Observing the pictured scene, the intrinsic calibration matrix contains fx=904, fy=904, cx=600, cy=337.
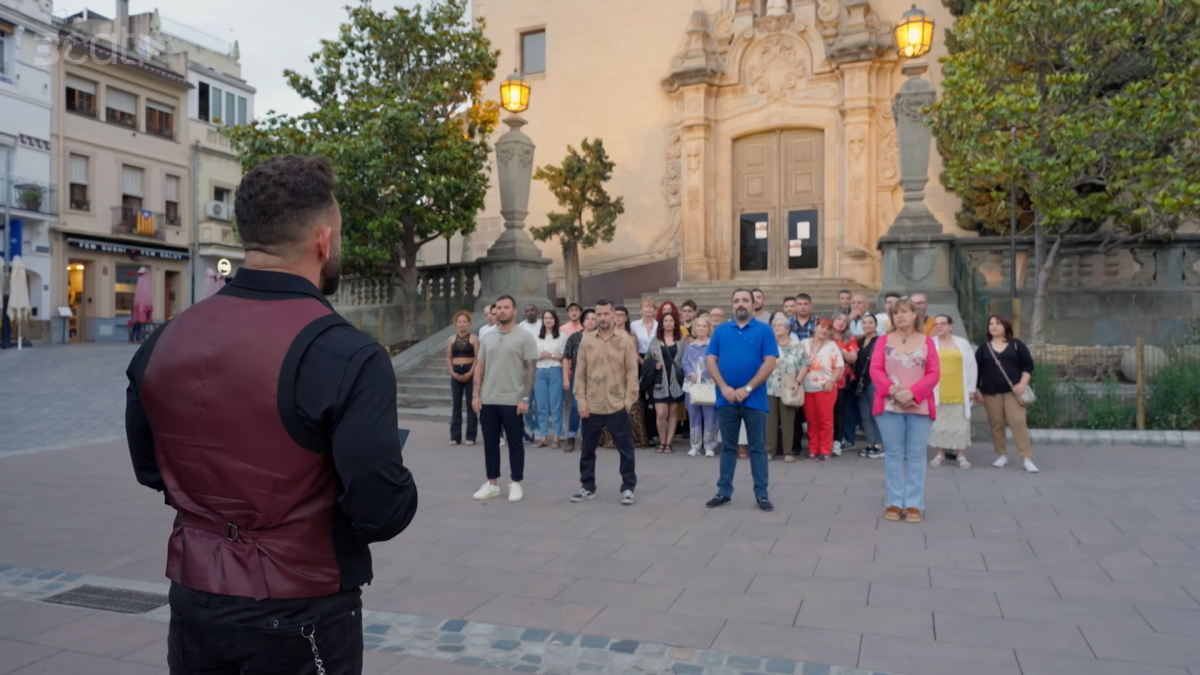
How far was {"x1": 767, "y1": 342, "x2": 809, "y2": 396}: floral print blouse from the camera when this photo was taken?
417 inches

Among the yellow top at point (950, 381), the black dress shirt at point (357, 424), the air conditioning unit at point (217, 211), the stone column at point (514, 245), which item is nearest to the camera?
the black dress shirt at point (357, 424)

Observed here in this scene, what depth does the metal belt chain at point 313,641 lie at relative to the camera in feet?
6.98

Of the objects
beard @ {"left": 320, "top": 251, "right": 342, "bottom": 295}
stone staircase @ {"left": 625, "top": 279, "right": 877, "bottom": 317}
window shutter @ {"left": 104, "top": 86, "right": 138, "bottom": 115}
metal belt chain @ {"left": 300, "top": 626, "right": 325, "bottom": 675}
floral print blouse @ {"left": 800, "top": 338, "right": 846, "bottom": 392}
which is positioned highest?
window shutter @ {"left": 104, "top": 86, "right": 138, "bottom": 115}

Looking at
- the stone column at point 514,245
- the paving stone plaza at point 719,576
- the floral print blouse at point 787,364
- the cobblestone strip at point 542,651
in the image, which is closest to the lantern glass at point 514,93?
the stone column at point 514,245

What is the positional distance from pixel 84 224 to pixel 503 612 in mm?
35353

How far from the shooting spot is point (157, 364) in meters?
2.22

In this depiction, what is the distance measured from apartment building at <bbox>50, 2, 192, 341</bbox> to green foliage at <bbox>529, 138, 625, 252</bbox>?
21548 mm

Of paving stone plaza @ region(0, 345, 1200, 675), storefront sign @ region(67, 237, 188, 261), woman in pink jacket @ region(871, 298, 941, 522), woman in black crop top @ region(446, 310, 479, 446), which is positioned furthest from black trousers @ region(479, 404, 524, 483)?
storefront sign @ region(67, 237, 188, 261)

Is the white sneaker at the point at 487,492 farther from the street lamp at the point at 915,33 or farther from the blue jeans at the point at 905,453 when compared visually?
the street lamp at the point at 915,33

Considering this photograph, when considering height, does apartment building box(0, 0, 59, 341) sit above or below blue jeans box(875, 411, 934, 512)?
above

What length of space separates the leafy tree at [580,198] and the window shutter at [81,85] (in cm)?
2244

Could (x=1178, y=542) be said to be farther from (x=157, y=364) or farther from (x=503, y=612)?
(x=157, y=364)

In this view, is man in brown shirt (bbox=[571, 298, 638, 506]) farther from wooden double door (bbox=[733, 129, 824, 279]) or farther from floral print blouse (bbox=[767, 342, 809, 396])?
wooden double door (bbox=[733, 129, 824, 279])

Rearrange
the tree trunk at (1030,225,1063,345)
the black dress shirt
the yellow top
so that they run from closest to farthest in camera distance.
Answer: the black dress shirt < the yellow top < the tree trunk at (1030,225,1063,345)
